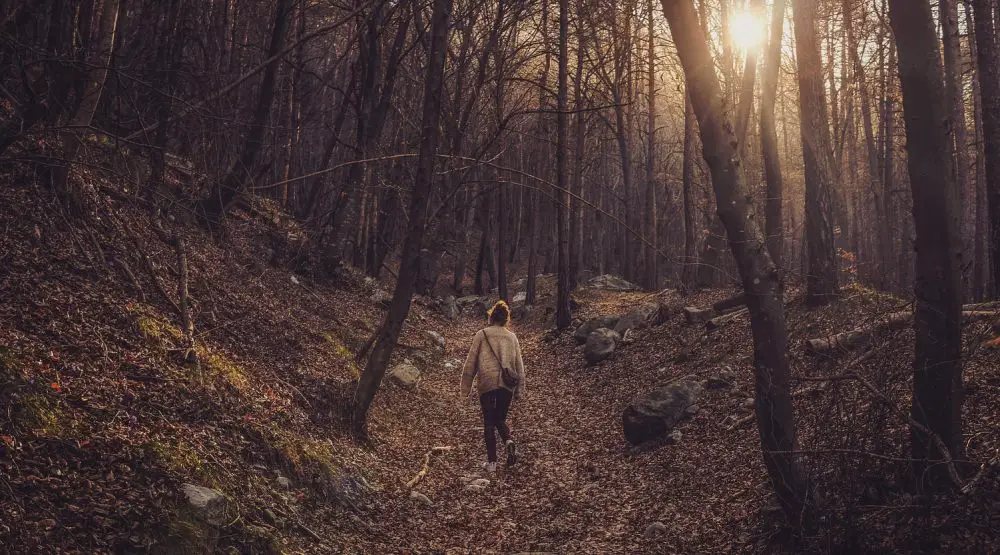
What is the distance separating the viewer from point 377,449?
8172 mm

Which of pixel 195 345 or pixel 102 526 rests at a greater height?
pixel 195 345

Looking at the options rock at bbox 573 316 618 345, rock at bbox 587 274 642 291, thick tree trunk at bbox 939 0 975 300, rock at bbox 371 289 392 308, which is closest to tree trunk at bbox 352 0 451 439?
thick tree trunk at bbox 939 0 975 300

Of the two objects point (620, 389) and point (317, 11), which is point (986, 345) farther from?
point (317, 11)

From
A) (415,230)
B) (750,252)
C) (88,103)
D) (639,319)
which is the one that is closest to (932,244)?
(750,252)

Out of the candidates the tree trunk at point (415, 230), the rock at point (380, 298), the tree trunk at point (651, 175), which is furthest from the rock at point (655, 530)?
the tree trunk at point (651, 175)

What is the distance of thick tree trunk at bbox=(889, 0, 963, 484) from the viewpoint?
15.1 feet

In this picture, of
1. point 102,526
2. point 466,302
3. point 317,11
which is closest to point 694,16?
point 102,526

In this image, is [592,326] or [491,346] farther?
[592,326]

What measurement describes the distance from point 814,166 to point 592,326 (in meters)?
7.00

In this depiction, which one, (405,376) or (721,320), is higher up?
(721,320)

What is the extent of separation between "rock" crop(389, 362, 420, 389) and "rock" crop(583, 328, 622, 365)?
12.9ft

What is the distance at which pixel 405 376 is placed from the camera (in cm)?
1162

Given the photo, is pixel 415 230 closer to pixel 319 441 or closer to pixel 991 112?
pixel 319 441

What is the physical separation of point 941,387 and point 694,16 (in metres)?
3.36
